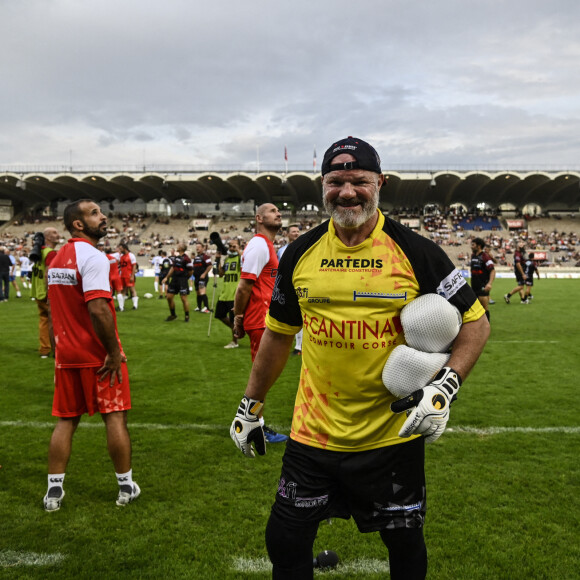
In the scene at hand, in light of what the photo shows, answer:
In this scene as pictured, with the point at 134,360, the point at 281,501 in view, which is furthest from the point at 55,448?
the point at 134,360

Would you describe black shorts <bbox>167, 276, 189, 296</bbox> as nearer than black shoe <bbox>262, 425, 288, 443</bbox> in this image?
No

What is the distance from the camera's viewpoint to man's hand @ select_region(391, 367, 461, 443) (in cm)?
199

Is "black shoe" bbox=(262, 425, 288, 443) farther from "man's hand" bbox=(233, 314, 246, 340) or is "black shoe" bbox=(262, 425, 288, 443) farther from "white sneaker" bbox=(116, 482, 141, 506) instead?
"white sneaker" bbox=(116, 482, 141, 506)

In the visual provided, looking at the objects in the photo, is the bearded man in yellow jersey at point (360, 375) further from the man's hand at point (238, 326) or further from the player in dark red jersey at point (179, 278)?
the player in dark red jersey at point (179, 278)

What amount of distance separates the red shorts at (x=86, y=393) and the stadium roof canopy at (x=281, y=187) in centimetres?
5516

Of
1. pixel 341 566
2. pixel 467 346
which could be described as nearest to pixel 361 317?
pixel 467 346

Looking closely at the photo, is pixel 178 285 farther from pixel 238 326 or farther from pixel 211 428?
pixel 238 326

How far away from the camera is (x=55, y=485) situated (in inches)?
153

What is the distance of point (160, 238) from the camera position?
195 feet

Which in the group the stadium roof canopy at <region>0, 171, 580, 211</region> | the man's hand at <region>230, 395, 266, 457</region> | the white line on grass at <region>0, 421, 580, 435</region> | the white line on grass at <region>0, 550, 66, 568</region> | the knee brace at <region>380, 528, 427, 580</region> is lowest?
the white line on grass at <region>0, 421, 580, 435</region>

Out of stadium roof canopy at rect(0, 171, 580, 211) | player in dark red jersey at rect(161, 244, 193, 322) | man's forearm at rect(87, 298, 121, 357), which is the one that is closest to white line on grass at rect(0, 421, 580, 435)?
man's forearm at rect(87, 298, 121, 357)

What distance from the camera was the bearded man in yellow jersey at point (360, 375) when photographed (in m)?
2.28

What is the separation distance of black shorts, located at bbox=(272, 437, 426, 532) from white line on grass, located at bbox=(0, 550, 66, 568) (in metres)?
1.79

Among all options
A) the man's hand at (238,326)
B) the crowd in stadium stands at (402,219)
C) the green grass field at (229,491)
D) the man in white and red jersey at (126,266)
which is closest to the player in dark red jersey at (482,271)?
the green grass field at (229,491)
